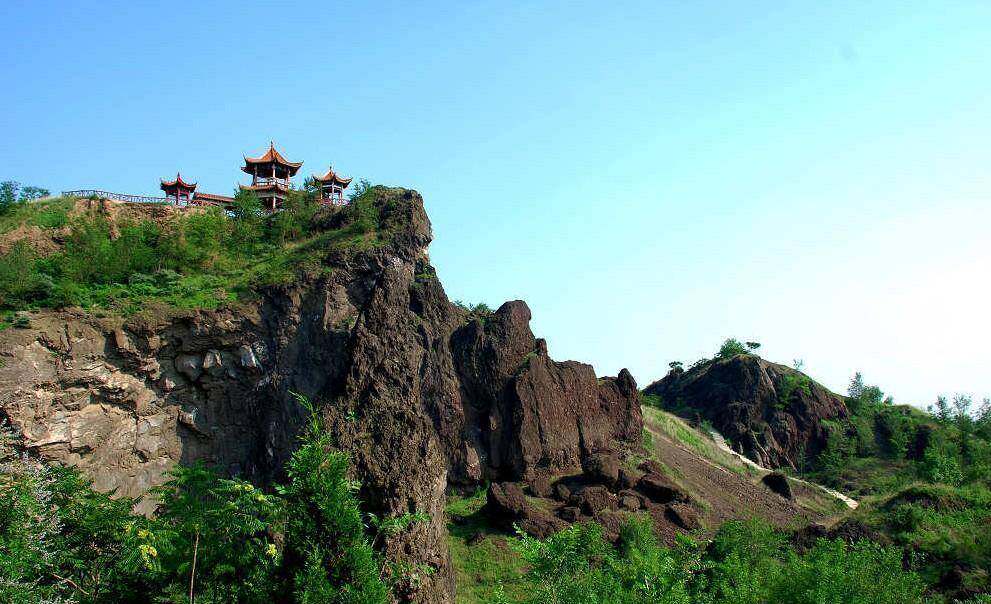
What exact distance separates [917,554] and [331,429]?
20.2 meters

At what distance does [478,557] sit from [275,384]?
49.8 ft

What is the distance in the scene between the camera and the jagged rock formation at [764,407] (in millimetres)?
70625

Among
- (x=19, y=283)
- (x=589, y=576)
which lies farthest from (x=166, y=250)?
(x=589, y=576)

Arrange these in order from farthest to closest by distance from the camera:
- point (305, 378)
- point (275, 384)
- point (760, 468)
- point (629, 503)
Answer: point (760, 468)
point (275, 384)
point (305, 378)
point (629, 503)

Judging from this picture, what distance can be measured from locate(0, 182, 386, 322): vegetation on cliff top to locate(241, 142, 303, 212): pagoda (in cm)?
735

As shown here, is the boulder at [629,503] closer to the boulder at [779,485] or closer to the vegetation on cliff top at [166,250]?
the boulder at [779,485]

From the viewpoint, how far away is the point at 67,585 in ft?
49.0

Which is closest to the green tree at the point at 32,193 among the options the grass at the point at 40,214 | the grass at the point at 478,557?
the grass at the point at 40,214

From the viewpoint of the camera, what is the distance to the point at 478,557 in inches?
1313

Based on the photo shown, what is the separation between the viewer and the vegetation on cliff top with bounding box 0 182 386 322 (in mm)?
41219

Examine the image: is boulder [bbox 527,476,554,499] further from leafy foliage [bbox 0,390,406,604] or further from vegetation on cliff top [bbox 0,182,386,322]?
leafy foliage [bbox 0,390,406,604]

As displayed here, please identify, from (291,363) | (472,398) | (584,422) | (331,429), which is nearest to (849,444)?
(584,422)

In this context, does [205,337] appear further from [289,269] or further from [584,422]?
[584,422]

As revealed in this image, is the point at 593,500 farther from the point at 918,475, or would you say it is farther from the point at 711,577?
the point at 918,475
